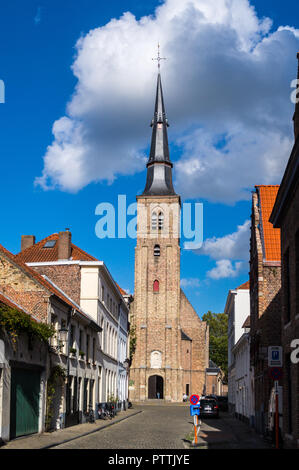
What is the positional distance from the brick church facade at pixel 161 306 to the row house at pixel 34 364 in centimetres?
4245

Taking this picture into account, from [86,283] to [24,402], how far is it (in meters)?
14.1

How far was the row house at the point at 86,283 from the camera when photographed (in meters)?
33.8

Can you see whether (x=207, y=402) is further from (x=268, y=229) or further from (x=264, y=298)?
(x=268, y=229)

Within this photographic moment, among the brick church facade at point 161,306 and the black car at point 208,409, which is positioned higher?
the brick church facade at point 161,306

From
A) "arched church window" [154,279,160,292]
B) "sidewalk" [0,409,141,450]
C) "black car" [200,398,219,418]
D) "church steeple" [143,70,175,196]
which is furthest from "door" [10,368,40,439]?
"church steeple" [143,70,175,196]

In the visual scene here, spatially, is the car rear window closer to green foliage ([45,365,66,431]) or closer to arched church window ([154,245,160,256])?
green foliage ([45,365,66,431])

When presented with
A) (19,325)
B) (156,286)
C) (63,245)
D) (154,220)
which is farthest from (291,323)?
(154,220)

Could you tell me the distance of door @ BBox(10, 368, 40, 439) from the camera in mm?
19016

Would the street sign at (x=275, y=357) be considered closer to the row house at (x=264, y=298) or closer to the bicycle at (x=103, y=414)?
the row house at (x=264, y=298)

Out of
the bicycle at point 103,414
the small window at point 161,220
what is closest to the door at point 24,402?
the bicycle at point 103,414

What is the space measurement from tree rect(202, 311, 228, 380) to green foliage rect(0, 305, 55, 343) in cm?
7830
